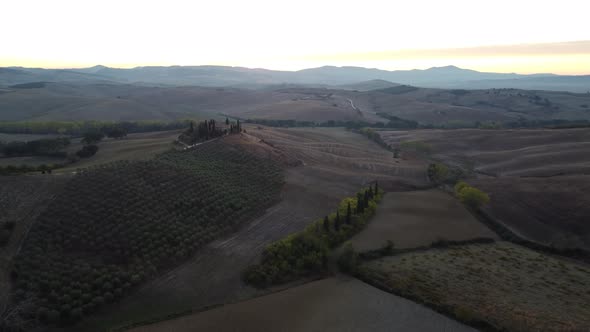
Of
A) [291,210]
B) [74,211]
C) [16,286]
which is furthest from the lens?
[291,210]

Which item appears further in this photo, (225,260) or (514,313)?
(225,260)

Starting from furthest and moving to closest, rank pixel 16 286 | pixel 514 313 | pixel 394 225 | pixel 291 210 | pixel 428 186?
pixel 428 186 → pixel 291 210 → pixel 394 225 → pixel 16 286 → pixel 514 313

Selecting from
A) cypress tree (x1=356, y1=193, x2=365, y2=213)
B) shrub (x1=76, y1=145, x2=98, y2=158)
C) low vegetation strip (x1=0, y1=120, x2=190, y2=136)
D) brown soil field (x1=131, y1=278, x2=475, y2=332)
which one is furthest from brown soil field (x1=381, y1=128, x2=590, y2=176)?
shrub (x1=76, y1=145, x2=98, y2=158)

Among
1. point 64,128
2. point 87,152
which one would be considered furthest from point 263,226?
point 64,128

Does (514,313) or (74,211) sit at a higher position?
(74,211)

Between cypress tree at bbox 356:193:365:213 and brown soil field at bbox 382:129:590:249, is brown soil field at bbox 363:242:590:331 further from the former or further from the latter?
cypress tree at bbox 356:193:365:213

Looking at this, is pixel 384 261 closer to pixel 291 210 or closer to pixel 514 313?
pixel 514 313

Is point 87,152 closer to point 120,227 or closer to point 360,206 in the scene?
point 120,227

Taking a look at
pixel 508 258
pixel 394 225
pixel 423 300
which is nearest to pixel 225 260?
pixel 423 300

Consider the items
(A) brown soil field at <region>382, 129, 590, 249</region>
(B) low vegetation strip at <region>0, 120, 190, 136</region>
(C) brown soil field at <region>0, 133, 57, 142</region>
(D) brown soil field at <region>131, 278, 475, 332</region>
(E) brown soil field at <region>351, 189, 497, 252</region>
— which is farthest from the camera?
(B) low vegetation strip at <region>0, 120, 190, 136</region>
